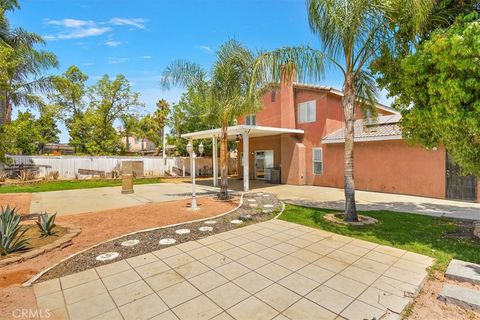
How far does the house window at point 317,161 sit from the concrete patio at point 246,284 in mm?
10401

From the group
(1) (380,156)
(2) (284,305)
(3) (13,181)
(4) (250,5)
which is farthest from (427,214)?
(3) (13,181)

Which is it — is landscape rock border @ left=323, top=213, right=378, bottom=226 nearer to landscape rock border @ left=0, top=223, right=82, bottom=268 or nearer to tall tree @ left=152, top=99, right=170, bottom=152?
landscape rock border @ left=0, top=223, right=82, bottom=268

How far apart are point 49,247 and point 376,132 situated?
14.2m

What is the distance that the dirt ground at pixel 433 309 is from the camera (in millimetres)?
2939

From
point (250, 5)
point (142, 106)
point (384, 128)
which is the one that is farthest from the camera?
point (142, 106)

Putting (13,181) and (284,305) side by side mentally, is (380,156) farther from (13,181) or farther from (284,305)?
(13,181)

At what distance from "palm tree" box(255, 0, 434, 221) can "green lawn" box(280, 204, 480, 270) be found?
90 cm

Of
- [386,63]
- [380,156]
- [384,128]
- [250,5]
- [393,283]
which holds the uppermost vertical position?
[250,5]

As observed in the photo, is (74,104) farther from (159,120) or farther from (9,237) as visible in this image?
(9,237)

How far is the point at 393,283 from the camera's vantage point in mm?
3709

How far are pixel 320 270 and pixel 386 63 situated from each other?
5.61m

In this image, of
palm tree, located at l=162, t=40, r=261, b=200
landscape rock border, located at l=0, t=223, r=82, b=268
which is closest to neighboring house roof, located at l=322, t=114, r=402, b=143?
palm tree, located at l=162, t=40, r=261, b=200

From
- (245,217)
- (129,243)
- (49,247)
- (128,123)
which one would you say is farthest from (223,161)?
(128,123)

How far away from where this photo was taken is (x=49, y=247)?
16.4 feet
